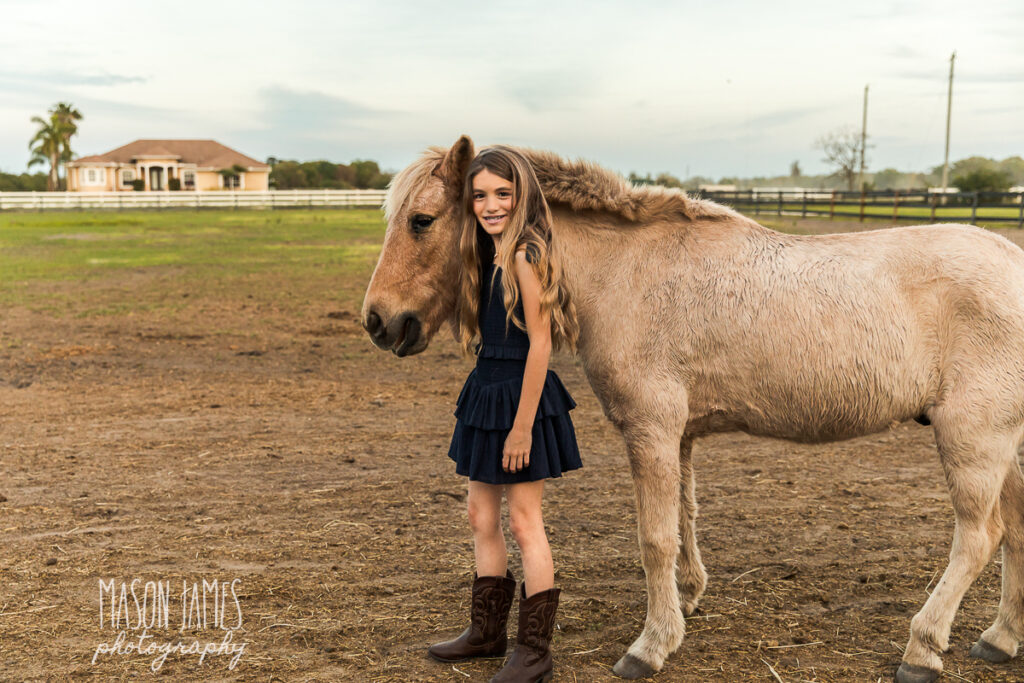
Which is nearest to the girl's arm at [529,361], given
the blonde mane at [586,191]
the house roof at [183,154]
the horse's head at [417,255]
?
the horse's head at [417,255]

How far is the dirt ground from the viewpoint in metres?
3.60

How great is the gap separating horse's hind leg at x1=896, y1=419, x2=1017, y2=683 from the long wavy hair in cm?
165

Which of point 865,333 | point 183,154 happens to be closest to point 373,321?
point 865,333

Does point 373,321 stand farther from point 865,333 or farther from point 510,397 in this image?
point 865,333

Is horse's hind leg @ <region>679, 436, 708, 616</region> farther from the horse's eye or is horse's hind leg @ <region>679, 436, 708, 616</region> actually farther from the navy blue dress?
the horse's eye

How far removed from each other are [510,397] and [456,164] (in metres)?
1.02

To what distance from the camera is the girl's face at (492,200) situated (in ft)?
10.6

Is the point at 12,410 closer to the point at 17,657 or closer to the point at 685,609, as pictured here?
the point at 17,657

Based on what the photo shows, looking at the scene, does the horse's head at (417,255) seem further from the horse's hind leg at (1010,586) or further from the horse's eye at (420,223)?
the horse's hind leg at (1010,586)

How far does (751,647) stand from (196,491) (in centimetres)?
387

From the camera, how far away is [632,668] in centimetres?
343

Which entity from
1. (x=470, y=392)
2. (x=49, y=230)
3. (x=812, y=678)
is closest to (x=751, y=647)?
(x=812, y=678)

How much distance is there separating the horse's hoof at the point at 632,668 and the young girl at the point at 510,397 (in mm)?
306

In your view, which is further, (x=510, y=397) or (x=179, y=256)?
(x=179, y=256)
